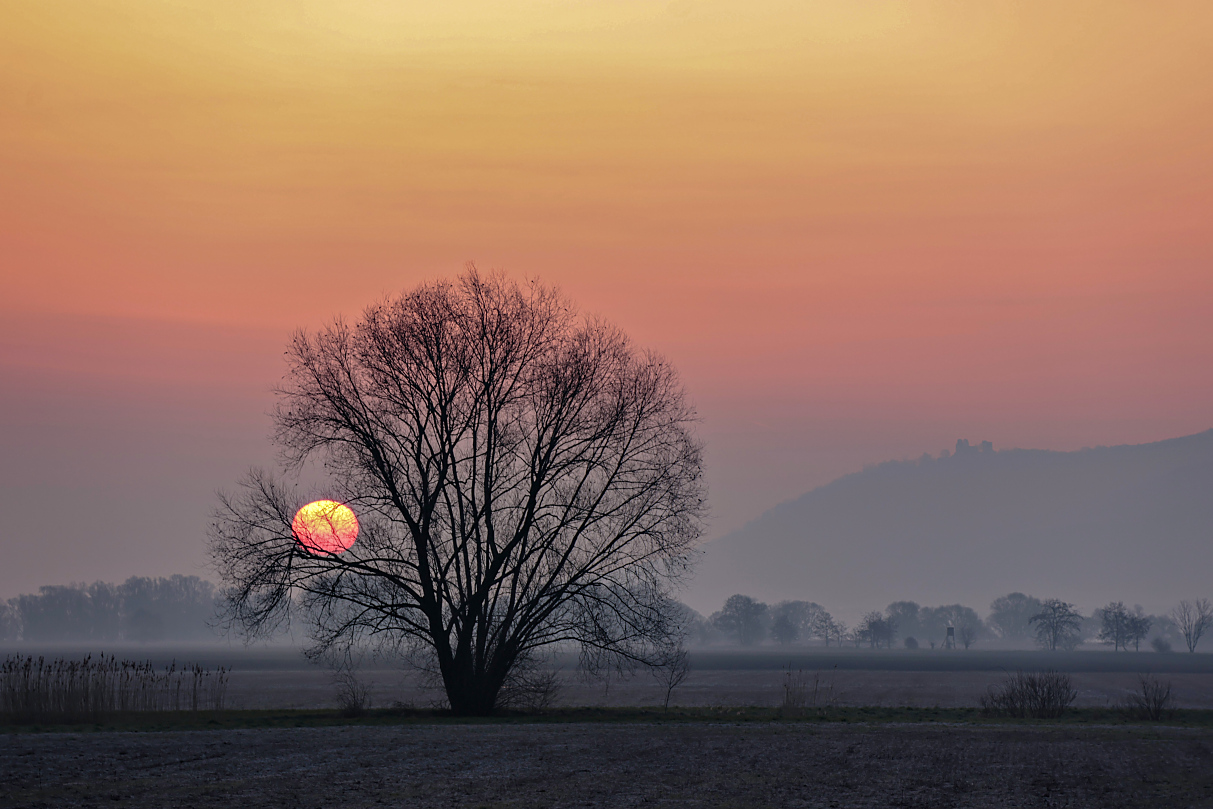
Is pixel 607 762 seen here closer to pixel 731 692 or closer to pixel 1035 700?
pixel 1035 700

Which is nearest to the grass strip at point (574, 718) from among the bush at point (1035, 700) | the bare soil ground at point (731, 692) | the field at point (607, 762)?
the field at point (607, 762)

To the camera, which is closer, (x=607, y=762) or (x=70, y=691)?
(x=607, y=762)

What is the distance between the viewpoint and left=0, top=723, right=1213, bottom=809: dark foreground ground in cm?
1686

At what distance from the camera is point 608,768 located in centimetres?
2023

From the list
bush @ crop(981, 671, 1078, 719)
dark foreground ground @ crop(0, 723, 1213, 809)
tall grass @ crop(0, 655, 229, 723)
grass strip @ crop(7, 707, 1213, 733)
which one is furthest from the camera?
bush @ crop(981, 671, 1078, 719)

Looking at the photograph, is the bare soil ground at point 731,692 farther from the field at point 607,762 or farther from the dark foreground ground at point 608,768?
the dark foreground ground at point 608,768

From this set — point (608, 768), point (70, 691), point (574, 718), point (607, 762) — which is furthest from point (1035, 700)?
point (70, 691)

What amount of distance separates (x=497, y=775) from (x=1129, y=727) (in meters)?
18.5

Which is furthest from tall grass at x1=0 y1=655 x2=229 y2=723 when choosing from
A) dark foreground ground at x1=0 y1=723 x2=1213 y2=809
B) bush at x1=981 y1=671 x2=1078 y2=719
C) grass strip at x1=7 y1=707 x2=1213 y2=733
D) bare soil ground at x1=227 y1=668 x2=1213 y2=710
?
bush at x1=981 y1=671 x2=1078 y2=719

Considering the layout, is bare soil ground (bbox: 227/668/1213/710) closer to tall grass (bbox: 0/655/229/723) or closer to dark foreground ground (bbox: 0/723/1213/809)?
tall grass (bbox: 0/655/229/723)

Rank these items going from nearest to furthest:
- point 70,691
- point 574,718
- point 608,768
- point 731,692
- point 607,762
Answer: point 608,768, point 607,762, point 70,691, point 574,718, point 731,692

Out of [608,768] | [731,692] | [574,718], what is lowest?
[731,692]

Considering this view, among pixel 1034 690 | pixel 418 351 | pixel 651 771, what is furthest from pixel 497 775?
pixel 1034 690

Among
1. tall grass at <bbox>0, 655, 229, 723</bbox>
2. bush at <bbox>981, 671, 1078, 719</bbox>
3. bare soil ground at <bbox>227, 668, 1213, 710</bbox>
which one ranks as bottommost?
bare soil ground at <bbox>227, 668, 1213, 710</bbox>
